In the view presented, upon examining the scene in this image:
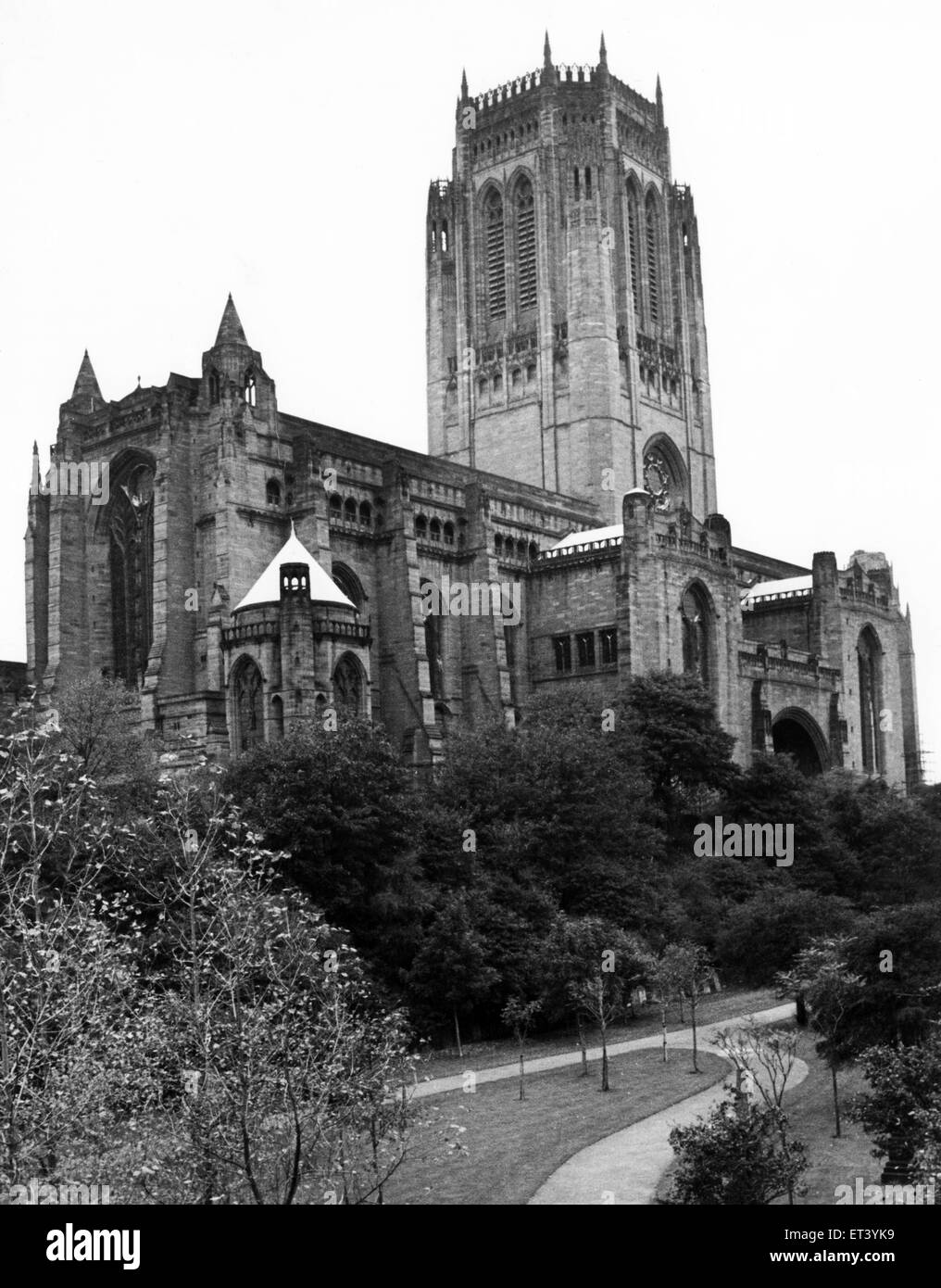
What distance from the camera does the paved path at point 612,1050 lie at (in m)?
45.9

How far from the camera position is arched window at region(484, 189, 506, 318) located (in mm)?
111750

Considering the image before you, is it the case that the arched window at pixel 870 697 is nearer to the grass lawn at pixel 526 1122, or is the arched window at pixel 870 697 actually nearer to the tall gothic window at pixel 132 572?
the tall gothic window at pixel 132 572

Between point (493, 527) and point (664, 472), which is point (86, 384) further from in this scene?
point (664, 472)

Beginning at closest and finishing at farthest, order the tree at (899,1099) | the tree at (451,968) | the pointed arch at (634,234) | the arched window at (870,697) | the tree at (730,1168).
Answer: the tree at (730,1168), the tree at (899,1099), the tree at (451,968), the arched window at (870,697), the pointed arch at (634,234)

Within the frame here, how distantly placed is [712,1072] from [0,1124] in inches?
1028

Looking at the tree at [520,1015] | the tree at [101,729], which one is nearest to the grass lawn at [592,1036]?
the tree at [520,1015]

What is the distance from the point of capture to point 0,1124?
24891 millimetres

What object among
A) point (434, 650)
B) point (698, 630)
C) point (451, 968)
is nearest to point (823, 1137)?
point (451, 968)

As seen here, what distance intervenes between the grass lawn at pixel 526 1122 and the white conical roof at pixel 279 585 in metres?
24.7

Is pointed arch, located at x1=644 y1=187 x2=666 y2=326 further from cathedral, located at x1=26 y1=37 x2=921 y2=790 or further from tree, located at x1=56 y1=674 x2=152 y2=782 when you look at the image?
tree, located at x1=56 y1=674 x2=152 y2=782

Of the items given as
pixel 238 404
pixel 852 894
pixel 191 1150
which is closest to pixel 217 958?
pixel 191 1150

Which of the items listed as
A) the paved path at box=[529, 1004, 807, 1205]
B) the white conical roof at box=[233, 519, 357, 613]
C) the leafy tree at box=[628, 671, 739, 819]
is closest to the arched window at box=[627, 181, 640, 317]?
the leafy tree at box=[628, 671, 739, 819]

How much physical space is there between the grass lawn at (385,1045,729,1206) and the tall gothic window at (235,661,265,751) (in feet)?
71.3

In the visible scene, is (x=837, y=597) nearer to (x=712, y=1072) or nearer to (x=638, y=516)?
(x=638, y=516)
